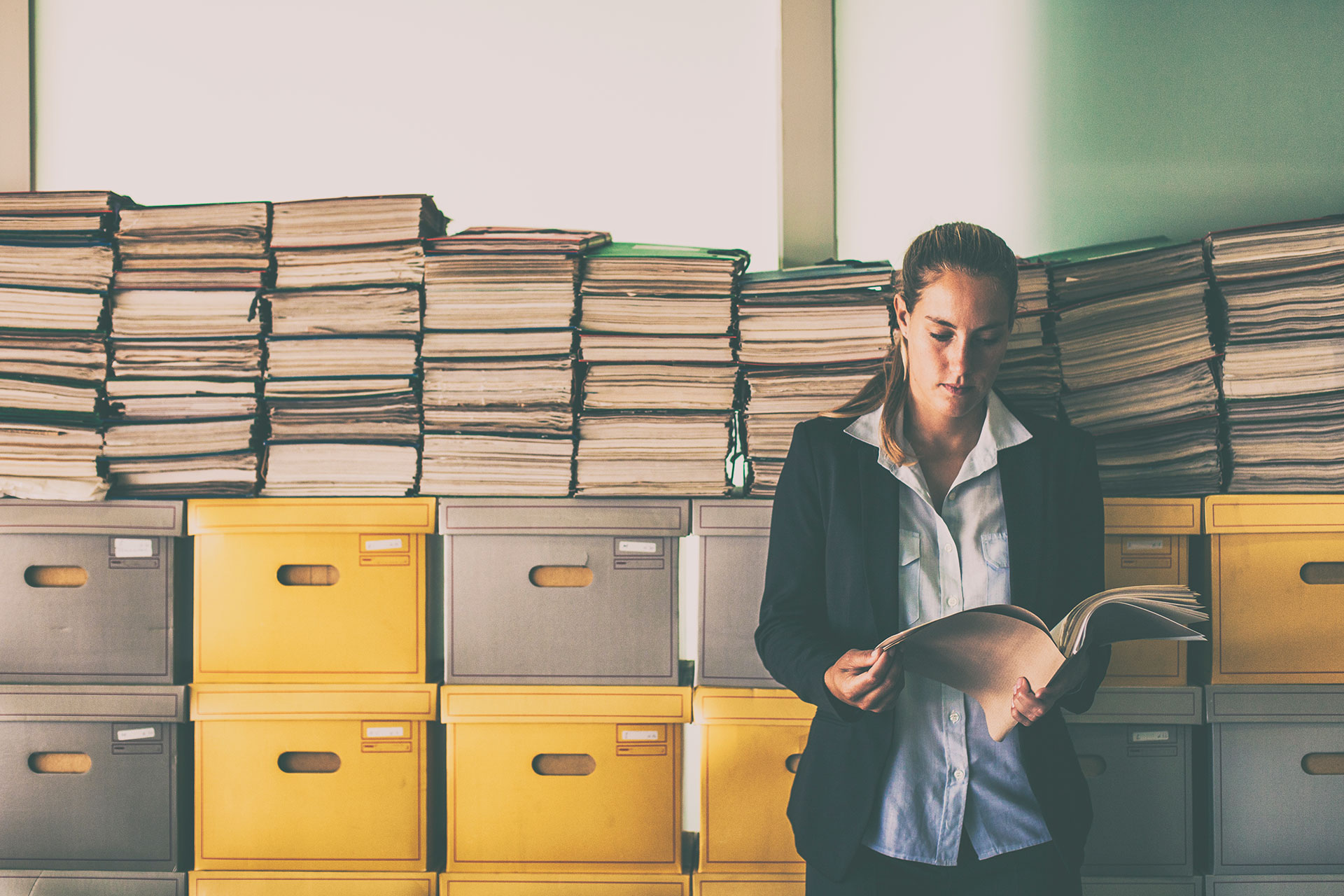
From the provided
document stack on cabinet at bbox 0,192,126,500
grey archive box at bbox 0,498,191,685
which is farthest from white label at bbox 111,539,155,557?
document stack on cabinet at bbox 0,192,126,500

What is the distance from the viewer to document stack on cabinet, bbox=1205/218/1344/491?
1268mm

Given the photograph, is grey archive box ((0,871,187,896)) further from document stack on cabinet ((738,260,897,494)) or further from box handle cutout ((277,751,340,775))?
document stack on cabinet ((738,260,897,494))

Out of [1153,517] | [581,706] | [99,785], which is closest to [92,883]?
[99,785]

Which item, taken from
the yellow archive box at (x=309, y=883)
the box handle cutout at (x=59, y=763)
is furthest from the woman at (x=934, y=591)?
the box handle cutout at (x=59, y=763)

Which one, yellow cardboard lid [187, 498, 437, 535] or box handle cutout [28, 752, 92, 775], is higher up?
yellow cardboard lid [187, 498, 437, 535]

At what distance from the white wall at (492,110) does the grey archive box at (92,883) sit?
4.60 ft

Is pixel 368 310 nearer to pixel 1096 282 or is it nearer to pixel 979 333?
pixel 979 333

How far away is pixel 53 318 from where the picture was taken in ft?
4.46

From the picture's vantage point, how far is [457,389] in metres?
1.33

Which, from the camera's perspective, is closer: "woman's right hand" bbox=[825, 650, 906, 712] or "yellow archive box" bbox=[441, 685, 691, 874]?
"woman's right hand" bbox=[825, 650, 906, 712]

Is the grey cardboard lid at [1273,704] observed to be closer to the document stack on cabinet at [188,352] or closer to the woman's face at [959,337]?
the woman's face at [959,337]

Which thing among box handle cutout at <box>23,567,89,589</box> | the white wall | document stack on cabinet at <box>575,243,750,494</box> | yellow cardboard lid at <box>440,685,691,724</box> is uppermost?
the white wall

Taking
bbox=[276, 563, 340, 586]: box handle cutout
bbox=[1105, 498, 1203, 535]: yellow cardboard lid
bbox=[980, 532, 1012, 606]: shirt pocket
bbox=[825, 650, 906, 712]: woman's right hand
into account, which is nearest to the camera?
bbox=[825, 650, 906, 712]: woman's right hand

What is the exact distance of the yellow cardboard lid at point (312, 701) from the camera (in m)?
1.30
